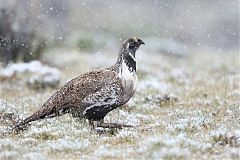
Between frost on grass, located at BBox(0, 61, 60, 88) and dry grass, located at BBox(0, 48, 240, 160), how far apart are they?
0.32 meters

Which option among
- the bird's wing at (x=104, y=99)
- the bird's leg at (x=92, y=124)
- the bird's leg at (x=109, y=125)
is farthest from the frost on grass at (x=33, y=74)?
the bird's wing at (x=104, y=99)

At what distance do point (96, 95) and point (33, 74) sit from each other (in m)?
6.76

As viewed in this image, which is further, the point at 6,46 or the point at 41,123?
the point at 6,46

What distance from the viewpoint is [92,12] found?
117 ft

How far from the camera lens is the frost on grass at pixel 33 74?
16.2 meters

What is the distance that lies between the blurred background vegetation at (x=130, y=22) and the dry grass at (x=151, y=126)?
5085 millimetres

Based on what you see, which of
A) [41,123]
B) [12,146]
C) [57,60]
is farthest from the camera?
[57,60]

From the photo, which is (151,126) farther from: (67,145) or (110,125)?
(67,145)

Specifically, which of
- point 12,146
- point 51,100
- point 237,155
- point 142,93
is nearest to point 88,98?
point 51,100

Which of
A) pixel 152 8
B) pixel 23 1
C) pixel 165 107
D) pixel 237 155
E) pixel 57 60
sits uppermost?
pixel 152 8

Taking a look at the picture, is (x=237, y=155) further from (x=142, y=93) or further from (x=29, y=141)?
(x=142, y=93)

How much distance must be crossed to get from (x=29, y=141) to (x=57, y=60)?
11103 millimetres

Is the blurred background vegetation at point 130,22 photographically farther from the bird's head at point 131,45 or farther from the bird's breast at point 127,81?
the bird's breast at point 127,81

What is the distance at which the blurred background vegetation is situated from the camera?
23758 millimetres
